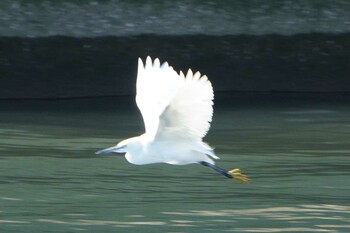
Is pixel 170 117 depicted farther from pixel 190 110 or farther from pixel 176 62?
pixel 176 62

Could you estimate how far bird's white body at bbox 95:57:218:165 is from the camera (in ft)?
27.4

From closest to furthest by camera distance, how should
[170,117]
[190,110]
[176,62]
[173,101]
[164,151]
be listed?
[173,101], [190,110], [170,117], [164,151], [176,62]

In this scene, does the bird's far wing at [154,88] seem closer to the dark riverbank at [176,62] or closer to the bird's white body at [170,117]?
the bird's white body at [170,117]

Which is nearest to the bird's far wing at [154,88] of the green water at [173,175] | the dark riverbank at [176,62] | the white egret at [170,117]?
the white egret at [170,117]

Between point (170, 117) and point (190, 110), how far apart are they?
0.19 metres

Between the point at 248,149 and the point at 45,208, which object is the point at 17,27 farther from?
the point at 45,208

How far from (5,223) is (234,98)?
745 centimetres

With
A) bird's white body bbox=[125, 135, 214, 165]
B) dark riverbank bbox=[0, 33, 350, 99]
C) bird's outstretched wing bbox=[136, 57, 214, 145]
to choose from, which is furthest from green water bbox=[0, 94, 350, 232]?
bird's outstretched wing bbox=[136, 57, 214, 145]

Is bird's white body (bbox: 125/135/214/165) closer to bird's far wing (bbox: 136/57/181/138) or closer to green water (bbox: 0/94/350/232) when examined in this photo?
bird's far wing (bbox: 136/57/181/138)

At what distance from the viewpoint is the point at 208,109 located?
844 cm

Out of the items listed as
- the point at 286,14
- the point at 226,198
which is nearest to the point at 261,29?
the point at 286,14

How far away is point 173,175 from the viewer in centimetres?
1180

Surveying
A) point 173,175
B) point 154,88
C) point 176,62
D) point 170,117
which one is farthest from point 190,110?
point 176,62

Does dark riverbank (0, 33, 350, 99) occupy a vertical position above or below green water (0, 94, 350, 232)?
above
